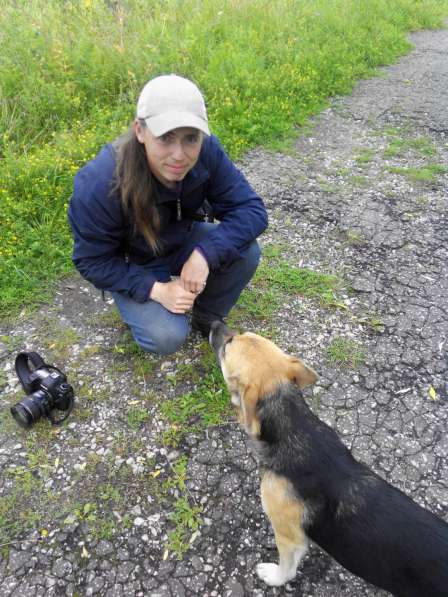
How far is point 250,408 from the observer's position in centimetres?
223

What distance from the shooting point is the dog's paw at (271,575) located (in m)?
2.29

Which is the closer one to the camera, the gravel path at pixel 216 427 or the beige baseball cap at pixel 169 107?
the beige baseball cap at pixel 169 107

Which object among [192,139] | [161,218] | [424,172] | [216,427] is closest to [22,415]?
[216,427]

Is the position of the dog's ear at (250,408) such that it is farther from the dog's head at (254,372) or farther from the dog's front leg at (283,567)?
the dog's front leg at (283,567)

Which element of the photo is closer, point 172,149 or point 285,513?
point 285,513

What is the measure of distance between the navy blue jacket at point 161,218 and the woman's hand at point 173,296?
57 mm

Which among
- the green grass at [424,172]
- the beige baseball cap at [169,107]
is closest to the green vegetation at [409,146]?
the green grass at [424,172]

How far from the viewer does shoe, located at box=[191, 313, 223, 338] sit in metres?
3.48

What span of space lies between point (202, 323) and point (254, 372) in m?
1.35

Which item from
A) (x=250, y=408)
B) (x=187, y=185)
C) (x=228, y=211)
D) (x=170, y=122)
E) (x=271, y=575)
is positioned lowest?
(x=271, y=575)

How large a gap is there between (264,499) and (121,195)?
191 cm

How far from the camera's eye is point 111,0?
7.56 meters

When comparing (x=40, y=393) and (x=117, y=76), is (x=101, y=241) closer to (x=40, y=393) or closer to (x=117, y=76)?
(x=40, y=393)

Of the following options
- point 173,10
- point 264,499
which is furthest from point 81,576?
point 173,10
